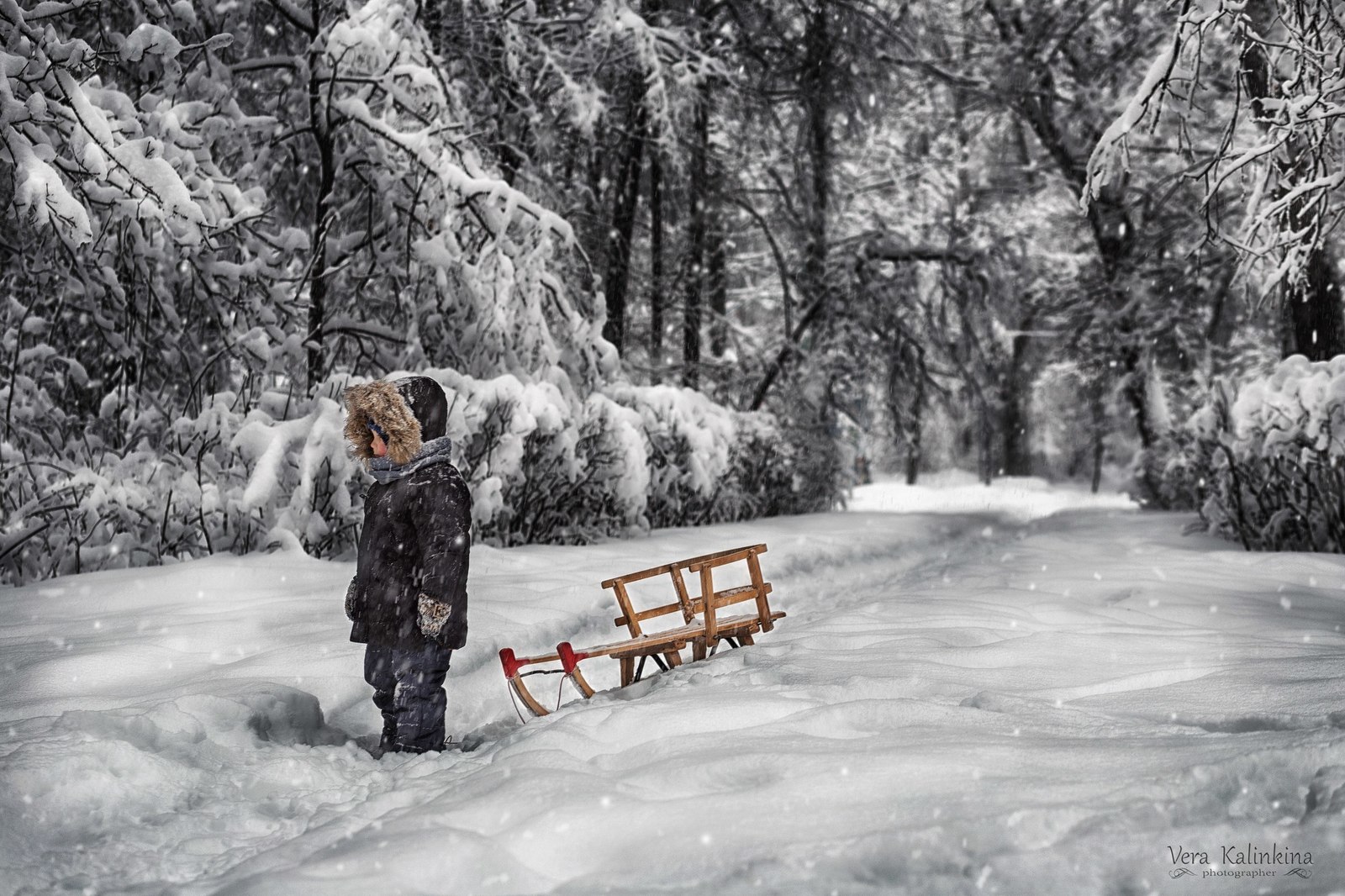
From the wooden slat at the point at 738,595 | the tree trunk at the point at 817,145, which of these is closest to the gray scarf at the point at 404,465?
the wooden slat at the point at 738,595

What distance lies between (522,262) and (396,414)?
3.72m

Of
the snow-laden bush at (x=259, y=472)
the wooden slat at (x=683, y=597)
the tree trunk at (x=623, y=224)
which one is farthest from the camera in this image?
the tree trunk at (x=623, y=224)

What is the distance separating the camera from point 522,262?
7.20 meters

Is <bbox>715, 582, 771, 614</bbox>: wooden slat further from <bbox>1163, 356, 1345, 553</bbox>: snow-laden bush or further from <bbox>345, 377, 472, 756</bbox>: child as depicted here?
<bbox>1163, 356, 1345, 553</bbox>: snow-laden bush

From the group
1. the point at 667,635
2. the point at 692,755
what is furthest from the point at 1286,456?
the point at 692,755

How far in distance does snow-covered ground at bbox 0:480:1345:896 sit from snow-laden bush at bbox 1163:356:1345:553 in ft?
8.50

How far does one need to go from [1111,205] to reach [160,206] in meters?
18.1

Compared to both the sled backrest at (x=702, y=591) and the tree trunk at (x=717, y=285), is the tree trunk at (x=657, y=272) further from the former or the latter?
the sled backrest at (x=702, y=591)

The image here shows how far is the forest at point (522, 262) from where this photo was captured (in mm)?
5652

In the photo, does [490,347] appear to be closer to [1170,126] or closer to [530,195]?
[530,195]

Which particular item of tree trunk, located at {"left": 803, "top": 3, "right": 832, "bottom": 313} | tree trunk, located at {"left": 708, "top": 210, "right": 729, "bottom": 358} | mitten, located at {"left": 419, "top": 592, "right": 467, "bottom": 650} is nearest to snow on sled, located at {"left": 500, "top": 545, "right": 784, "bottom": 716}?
mitten, located at {"left": 419, "top": 592, "right": 467, "bottom": 650}

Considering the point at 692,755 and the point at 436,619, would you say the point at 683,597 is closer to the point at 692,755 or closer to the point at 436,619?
the point at 436,619

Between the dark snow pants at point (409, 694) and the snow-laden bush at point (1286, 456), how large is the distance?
7.25 meters

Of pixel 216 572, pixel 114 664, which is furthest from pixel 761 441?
pixel 114 664
